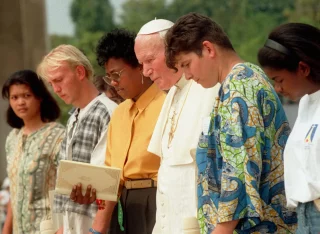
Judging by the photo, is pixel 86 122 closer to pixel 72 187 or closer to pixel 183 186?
pixel 72 187

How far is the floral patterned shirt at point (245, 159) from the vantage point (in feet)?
13.0

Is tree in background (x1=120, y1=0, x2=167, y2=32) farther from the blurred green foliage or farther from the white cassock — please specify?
the white cassock

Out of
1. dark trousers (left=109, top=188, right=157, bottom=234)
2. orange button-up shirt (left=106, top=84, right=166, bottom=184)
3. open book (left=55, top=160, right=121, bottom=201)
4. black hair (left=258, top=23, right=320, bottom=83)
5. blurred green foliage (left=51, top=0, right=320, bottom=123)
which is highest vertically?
blurred green foliage (left=51, top=0, right=320, bottom=123)

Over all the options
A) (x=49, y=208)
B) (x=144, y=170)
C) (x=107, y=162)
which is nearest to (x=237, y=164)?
(x=144, y=170)

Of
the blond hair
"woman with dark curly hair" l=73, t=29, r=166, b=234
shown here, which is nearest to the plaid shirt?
"woman with dark curly hair" l=73, t=29, r=166, b=234

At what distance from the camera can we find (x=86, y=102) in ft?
19.1

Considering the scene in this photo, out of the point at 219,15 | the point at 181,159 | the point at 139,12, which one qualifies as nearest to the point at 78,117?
the point at 181,159

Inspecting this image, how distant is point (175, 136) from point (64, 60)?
1.29 m

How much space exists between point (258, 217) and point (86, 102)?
A: 207 centimetres

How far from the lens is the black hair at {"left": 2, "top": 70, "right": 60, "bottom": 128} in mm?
6781

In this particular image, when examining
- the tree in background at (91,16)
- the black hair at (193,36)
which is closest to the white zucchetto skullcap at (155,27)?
the black hair at (193,36)

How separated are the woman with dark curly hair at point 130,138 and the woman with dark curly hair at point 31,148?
1.13 m

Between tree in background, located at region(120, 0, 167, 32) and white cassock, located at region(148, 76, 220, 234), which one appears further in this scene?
tree in background, located at region(120, 0, 167, 32)

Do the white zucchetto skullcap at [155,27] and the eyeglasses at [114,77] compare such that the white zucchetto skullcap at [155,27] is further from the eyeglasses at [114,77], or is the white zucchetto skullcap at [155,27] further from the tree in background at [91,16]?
the tree in background at [91,16]
